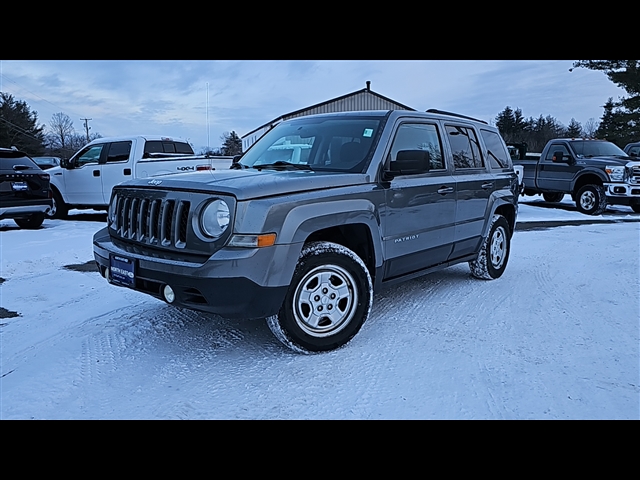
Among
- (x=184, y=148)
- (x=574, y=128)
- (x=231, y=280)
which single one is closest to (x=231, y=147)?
(x=184, y=148)

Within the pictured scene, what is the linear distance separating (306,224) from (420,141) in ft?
5.98

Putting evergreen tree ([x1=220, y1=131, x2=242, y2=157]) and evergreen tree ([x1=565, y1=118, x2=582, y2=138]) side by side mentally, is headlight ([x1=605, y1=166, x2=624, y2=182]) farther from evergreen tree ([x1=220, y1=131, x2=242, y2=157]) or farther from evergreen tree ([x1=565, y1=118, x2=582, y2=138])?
evergreen tree ([x1=565, y1=118, x2=582, y2=138])

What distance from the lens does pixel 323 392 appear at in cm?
292

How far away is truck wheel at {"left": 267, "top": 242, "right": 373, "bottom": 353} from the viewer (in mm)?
3316

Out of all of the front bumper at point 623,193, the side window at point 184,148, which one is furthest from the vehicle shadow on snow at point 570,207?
the side window at point 184,148

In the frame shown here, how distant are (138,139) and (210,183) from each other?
348 inches

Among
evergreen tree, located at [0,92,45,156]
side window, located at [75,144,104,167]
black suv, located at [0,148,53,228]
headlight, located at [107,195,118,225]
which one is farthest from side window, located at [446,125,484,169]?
evergreen tree, located at [0,92,45,156]

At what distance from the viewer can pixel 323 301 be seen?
3.48 meters

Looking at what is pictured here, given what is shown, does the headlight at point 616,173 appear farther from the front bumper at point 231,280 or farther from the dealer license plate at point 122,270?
the dealer license plate at point 122,270

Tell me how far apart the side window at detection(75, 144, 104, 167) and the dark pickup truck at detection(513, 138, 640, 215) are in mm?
12878

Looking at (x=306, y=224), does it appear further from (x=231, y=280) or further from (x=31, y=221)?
(x=31, y=221)

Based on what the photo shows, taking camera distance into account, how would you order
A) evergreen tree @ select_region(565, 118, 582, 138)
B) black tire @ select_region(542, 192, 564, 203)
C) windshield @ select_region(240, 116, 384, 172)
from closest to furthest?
windshield @ select_region(240, 116, 384, 172), black tire @ select_region(542, 192, 564, 203), evergreen tree @ select_region(565, 118, 582, 138)
